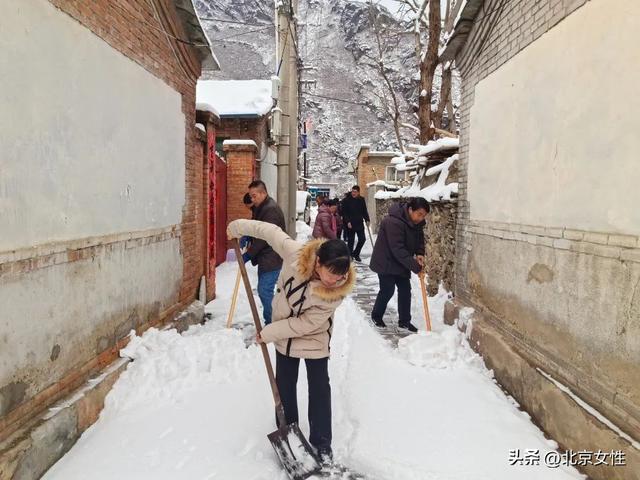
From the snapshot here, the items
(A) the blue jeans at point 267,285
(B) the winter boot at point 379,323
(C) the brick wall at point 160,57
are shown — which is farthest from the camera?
(B) the winter boot at point 379,323

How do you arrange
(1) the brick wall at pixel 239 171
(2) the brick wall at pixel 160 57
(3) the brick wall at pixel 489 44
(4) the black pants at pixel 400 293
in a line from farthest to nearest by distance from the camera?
1. (1) the brick wall at pixel 239 171
2. (4) the black pants at pixel 400 293
3. (3) the brick wall at pixel 489 44
4. (2) the brick wall at pixel 160 57

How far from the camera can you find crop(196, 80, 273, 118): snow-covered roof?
13.4m

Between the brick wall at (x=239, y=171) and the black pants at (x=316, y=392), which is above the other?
the brick wall at (x=239, y=171)

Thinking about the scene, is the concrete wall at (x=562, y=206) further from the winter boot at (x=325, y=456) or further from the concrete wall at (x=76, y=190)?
the concrete wall at (x=76, y=190)

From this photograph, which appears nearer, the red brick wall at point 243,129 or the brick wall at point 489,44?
the brick wall at point 489,44

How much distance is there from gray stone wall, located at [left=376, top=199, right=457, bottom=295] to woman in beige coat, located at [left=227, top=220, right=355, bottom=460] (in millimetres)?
4160

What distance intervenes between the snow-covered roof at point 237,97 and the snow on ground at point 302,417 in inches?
369

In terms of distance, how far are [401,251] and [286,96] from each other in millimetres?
4504

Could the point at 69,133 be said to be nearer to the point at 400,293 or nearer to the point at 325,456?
the point at 325,456

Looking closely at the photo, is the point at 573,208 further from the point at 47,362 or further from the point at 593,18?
the point at 47,362

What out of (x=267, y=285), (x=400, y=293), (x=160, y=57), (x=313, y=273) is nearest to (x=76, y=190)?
(x=313, y=273)

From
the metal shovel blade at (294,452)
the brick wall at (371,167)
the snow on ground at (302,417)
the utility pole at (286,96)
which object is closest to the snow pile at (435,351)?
the snow on ground at (302,417)

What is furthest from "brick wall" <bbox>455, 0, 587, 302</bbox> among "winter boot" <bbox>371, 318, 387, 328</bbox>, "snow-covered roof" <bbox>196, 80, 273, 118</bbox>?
"snow-covered roof" <bbox>196, 80, 273, 118</bbox>

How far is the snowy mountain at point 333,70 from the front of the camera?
78.4 m
